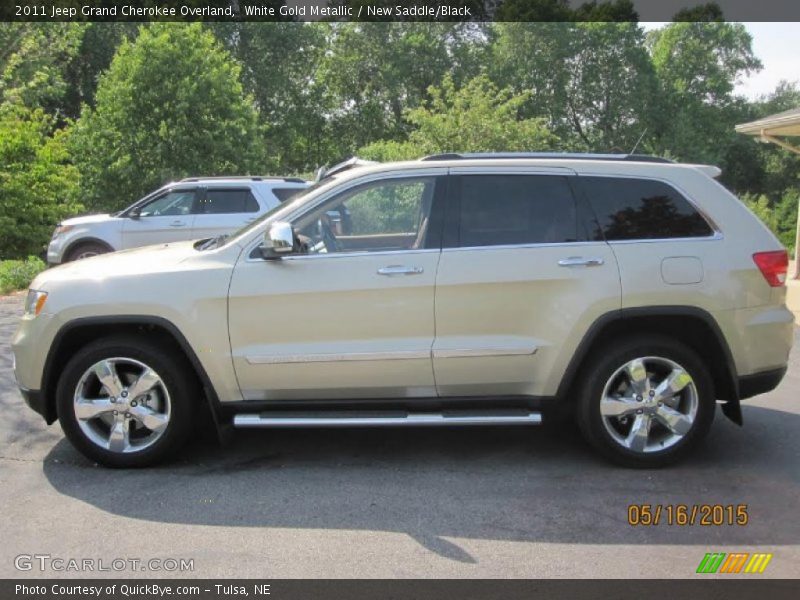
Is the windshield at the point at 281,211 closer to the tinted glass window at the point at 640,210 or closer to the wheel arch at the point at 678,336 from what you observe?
the tinted glass window at the point at 640,210

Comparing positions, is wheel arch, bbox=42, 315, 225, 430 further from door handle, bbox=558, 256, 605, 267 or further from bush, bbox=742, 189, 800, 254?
bush, bbox=742, 189, 800, 254

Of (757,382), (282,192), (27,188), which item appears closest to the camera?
(757,382)

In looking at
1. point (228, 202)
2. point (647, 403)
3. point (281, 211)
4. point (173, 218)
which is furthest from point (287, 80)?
point (647, 403)

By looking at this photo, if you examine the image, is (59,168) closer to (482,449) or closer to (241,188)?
(241,188)

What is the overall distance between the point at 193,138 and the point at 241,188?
873 centimetres

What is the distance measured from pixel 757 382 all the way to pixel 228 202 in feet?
33.7

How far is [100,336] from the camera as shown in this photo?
16.7ft

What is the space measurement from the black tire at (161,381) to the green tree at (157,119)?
1709cm

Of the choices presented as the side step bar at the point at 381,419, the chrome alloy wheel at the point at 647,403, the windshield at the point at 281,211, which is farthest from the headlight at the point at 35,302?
the chrome alloy wheel at the point at 647,403

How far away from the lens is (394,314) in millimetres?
4863

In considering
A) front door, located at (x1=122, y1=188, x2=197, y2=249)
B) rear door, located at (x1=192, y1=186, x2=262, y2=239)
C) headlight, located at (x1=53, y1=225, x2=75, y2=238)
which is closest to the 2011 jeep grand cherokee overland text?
rear door, located at (x1=192, y1=186, x2=262, y2=239)

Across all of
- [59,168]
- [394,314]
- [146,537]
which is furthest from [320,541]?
[59,168]

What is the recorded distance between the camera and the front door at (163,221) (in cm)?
1347

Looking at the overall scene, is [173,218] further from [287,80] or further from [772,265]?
[287,80]
